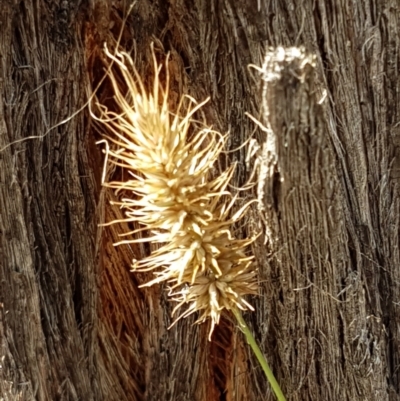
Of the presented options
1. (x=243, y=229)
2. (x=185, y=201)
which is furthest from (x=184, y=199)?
(x=243, y=229)

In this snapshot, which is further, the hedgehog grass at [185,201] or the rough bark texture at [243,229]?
the rough bark texture at [243,229]

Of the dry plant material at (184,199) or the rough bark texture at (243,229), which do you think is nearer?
the dry plant material at (184,199)

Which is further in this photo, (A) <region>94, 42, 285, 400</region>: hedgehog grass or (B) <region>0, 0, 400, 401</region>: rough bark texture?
(B) <region>0, 0, 400, 401</region>: rough bark texture

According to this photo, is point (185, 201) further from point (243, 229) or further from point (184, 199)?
point (243, 229)

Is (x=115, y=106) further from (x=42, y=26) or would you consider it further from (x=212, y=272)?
(x=212, y=272)
